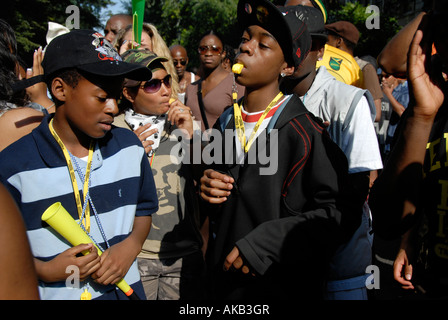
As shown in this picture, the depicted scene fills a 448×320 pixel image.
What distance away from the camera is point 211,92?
467 cm

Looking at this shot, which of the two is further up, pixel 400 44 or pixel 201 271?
pixel 400 44

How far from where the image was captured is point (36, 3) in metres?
24.1

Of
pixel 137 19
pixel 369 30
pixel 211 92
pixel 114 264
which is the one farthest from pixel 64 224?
pixel 369 30

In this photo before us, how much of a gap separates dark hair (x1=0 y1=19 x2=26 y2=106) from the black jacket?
1567 millimetres

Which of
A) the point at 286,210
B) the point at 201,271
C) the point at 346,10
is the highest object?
the point at 346,10

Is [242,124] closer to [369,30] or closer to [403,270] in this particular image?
[403,270]

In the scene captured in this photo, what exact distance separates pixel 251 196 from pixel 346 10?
15473mm

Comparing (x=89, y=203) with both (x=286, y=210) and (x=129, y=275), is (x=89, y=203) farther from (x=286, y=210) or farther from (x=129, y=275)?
(x=286, y=210)

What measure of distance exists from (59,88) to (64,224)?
747mm

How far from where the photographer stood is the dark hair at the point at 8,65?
2369 mm

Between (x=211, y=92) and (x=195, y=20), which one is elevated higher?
(x=195, y=20)

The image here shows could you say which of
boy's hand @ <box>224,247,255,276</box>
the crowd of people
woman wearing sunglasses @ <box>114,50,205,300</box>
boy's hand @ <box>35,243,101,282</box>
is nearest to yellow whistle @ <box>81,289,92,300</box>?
the crowd of people

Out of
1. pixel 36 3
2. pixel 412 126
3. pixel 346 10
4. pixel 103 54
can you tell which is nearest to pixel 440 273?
pixel 412 126

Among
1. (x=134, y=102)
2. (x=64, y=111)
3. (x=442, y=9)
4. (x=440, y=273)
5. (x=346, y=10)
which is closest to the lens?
(x=442, y=9)
